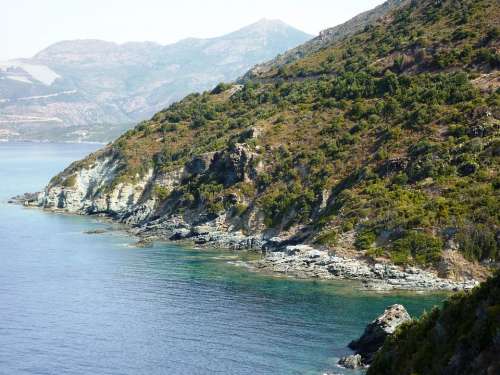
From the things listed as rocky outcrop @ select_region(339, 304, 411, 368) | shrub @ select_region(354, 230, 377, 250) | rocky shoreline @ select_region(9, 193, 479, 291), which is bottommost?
rocky outcrop @ select_region(339, 304, 411, 368)

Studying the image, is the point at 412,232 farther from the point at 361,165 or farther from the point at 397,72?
the point at 397,72

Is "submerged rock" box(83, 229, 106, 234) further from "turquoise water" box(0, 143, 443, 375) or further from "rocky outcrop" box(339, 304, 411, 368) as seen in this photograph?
"rocky outcrop" box(339, 304, 411, 368)

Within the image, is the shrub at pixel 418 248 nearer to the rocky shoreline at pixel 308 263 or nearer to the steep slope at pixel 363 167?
the steep slope at pixel 363 167

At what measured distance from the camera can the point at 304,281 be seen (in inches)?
4326

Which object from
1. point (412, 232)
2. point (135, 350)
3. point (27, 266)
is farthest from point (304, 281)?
point (27, 266)

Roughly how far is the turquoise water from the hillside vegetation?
14964 millimetres

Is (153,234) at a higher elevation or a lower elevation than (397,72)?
lower

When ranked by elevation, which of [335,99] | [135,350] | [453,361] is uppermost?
[335,99]

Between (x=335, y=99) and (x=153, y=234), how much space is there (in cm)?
5202

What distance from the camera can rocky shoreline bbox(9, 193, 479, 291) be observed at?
10525cm

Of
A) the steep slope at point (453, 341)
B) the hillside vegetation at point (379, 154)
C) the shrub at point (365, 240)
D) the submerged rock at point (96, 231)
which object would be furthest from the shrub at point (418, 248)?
the submerged rock at point (96, 231)

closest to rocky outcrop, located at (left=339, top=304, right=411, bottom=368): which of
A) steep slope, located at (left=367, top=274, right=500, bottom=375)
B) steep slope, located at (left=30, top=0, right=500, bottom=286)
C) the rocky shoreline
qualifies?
steep slope, located at (left=367, top=274, right=500, bottom=375)

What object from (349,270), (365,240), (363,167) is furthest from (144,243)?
(349,270)

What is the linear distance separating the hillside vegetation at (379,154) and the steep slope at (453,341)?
5076cm
